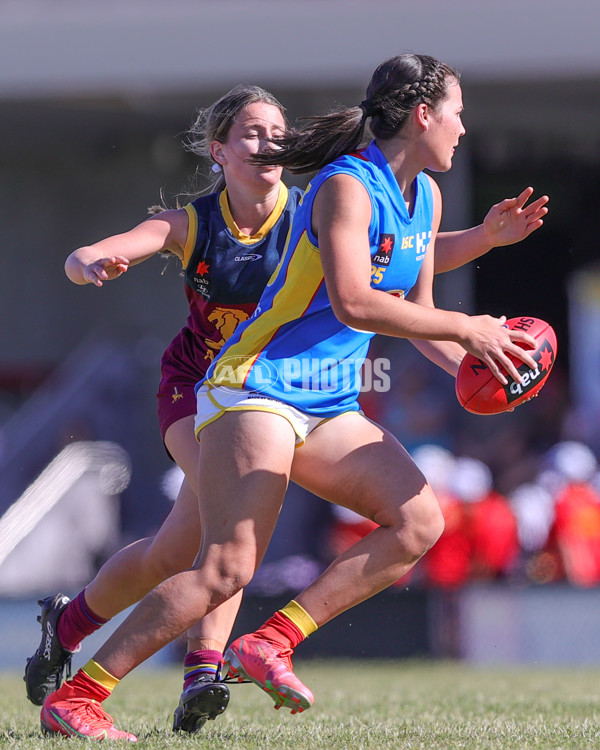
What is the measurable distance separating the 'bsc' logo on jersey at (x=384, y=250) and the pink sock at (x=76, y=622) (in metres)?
1.67

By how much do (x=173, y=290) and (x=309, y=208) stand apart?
374 inches

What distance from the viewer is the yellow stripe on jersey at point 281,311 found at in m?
3.26

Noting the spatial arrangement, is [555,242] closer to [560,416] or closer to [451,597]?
[560,416]

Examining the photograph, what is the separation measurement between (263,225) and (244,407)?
0.98m

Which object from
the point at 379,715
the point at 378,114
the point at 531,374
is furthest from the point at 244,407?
the point at 379,715

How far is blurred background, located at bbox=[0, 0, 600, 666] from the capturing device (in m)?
8.17

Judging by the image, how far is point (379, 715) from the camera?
4.23m

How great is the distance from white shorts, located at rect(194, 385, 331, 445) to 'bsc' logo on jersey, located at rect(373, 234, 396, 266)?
1.55 ft

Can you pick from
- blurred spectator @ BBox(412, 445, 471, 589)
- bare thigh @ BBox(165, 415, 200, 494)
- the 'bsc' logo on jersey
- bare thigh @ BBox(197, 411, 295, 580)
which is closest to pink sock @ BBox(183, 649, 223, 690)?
bare thigh @ BBox(165, 415, 200, 494)

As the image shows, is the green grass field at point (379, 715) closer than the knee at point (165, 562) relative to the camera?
Yes

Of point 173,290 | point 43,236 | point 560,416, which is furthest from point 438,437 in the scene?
point 43,236

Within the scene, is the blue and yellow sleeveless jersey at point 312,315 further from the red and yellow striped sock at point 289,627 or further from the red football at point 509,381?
the red and yellow striped sock at point 289,627

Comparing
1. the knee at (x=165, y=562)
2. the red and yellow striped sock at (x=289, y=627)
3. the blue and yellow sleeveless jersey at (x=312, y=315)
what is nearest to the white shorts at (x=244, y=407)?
the blue and yellow sleeveless jersey at (x=312, y=315)

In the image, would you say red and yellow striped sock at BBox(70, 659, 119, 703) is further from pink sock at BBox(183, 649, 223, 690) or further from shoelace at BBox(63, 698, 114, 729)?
pink sock at BBox(183, 649, 223, 690)
